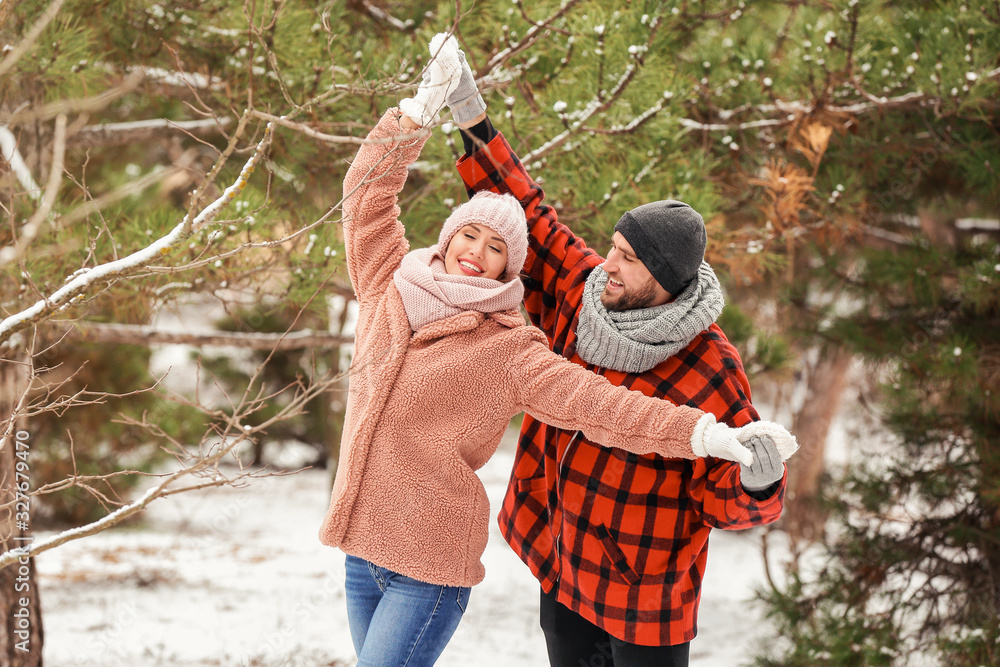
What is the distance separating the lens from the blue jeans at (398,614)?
156 centimetres

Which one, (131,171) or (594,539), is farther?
(131,171)

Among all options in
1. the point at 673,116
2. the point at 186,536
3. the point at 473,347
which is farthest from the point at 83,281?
the point at 186,536

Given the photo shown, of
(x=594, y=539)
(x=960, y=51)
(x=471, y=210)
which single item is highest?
(x=960, y=51)

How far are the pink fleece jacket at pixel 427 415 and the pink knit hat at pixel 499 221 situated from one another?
5.6 inches

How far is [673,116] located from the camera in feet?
8.02

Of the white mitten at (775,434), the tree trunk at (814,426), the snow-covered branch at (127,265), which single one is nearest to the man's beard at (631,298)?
the white mitten at (775,434)

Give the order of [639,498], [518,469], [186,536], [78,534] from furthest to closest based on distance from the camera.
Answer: [186,536] → [518,469] → [639,498] → [78,534]

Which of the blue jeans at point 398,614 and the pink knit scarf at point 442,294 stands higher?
the pink knit scarf at point 442,294

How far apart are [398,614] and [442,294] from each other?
0.66 m

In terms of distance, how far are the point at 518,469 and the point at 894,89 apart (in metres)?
2.09

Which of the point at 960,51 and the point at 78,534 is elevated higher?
the point at 960,51

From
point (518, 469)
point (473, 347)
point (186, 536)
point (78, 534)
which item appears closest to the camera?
point (78, 534)

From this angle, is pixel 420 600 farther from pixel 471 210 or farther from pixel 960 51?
pixel 960 51

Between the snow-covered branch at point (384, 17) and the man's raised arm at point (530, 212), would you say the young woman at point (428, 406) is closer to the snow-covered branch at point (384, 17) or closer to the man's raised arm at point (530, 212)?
the man's raised arm at point (530, 212)
